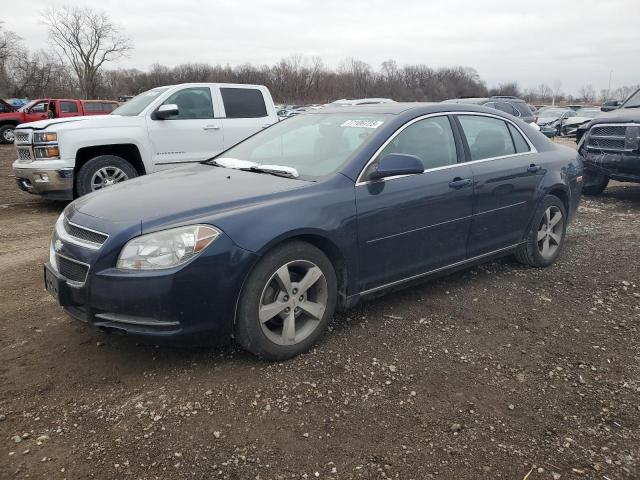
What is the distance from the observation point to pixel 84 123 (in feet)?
23.8

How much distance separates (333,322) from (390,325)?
16.3 inches

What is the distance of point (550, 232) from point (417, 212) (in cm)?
204

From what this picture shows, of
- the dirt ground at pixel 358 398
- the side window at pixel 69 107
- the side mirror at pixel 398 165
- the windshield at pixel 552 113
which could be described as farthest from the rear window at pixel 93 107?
the windshield at pixel 552 113

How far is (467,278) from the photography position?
4684 millimetres

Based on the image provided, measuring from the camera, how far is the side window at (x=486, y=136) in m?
4.24

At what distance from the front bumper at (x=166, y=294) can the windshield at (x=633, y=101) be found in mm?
8633

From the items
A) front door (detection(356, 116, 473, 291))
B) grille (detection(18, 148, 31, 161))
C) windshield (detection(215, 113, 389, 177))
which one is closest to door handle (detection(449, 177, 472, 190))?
front door (detection(356, 116, 473, 291))

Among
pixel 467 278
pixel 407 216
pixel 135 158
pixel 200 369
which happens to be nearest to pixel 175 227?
pixel 200 369

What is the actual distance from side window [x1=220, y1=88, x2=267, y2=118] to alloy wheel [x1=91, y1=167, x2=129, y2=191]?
2.01 meters

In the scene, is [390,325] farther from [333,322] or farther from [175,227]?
[175,227]

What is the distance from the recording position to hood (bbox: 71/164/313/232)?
2.94m

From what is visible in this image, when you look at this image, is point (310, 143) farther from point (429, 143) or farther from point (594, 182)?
point (594, 182)

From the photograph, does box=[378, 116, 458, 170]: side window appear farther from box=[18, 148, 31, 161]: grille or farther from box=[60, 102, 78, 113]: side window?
box=[60, 102, 78, 113]: side window

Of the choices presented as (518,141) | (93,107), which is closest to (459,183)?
(518,141)
